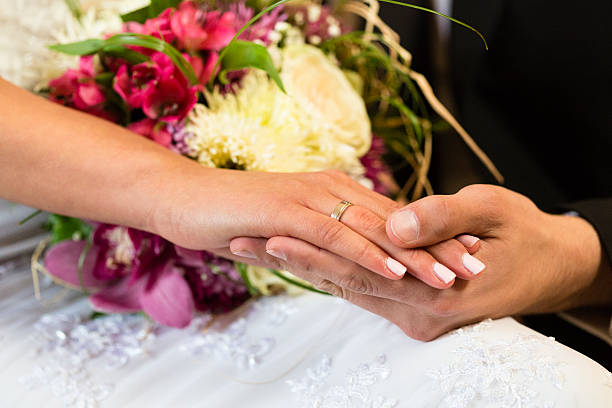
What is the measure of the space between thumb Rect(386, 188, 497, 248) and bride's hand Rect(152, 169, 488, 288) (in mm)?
20

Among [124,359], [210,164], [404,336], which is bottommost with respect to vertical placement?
[124,359]

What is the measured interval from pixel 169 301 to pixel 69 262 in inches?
7.1

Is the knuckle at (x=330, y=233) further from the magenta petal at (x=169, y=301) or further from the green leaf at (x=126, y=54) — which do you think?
the green leaf at (x=126, y=54)

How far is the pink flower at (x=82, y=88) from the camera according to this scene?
736 millimetres

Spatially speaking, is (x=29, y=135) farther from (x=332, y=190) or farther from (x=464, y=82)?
(x=464, y=82)

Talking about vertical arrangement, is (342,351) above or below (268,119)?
below

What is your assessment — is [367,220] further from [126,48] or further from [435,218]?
[126,48]

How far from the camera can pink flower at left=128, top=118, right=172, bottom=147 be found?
2.43 ft

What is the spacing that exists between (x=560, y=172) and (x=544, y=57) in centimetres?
27

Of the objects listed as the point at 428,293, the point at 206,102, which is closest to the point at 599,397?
the point at 428,293

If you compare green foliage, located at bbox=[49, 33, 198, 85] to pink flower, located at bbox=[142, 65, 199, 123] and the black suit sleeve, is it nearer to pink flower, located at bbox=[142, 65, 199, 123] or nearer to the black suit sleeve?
pink flower, located at bbox=[142, 65, 199, 123]

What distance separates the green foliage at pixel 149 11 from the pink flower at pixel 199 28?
0.06 feet

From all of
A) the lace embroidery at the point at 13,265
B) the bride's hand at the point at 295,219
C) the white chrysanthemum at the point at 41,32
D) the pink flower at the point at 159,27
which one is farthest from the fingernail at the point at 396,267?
the lace embroidery at the point at 13,265

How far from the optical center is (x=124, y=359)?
732 millimetres
